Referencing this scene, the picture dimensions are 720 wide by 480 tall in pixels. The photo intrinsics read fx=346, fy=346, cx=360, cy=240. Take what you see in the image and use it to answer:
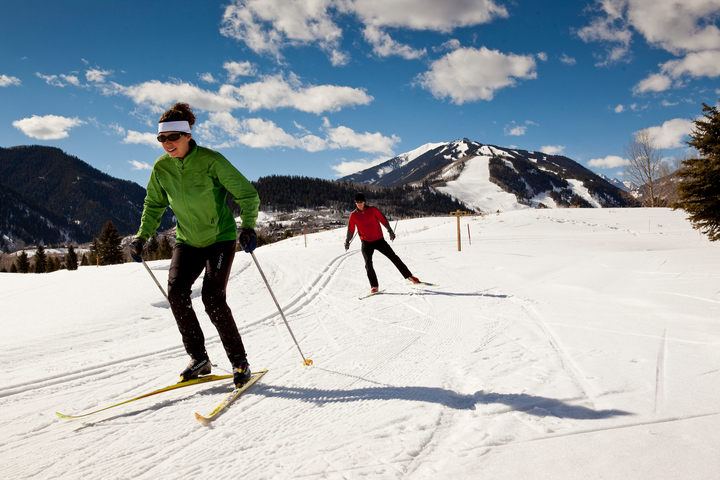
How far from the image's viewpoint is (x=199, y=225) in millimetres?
2941

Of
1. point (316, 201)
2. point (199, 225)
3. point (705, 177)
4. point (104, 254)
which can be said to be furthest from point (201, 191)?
point (316, 201)

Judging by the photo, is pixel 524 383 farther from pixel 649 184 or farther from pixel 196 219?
pixel 649 184

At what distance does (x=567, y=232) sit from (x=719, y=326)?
16.8 metres

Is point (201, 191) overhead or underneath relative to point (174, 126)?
underneath

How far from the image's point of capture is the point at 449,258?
1097cm

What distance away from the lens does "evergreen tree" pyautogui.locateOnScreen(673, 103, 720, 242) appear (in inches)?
440

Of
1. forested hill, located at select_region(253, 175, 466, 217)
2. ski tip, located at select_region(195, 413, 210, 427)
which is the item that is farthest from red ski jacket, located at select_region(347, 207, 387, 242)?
forested hill, located at select_region(253, 175, 466, 217)

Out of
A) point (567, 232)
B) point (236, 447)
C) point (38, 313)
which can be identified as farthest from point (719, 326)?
point (567, 232)

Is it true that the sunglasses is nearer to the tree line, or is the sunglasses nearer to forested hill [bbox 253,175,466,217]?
the tree line

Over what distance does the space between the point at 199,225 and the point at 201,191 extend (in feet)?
0.95

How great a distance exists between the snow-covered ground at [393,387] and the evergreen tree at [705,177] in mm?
7405

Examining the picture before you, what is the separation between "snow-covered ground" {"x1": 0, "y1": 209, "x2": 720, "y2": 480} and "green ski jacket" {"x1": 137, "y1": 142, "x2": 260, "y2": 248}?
1.32 metres

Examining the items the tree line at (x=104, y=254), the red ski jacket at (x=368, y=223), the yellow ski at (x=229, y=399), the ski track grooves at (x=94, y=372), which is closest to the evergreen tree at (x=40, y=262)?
the tree line at (x=104, y=254)

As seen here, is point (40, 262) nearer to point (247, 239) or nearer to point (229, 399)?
point (247, 239)
